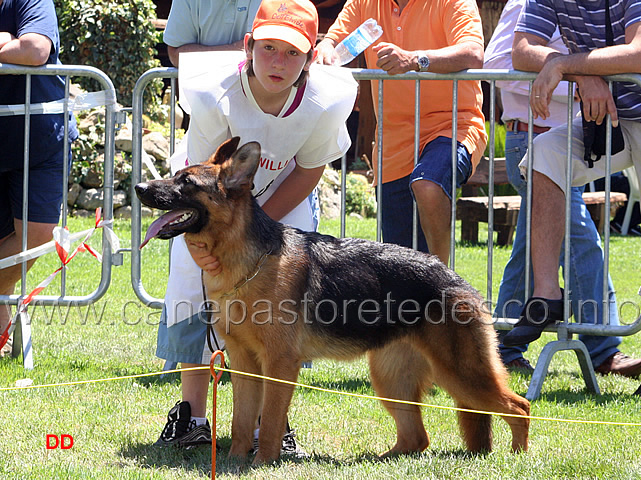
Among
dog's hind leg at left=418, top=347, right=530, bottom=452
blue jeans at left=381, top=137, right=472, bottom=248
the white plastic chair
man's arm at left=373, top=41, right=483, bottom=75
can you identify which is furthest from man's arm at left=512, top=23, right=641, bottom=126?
the white plastic chair

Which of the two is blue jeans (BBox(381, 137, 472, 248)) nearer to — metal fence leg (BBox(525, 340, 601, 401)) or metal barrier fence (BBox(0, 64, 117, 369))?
metal fence leg (BBox(525, 340, 601, 401))

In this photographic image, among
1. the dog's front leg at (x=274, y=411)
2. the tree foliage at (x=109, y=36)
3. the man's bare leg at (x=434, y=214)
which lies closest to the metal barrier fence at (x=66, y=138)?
the man's bare leg at (x=434, y=214)

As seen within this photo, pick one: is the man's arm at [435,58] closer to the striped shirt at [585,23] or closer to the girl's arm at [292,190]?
the striped shirt at [585,23]

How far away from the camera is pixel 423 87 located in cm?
554

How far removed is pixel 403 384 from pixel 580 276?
7.09 ft

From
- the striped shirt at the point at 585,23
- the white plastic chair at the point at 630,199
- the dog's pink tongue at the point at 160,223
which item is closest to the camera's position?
the dog's pink tongue at the point at 160,223

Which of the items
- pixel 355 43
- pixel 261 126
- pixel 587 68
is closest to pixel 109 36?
pixel 355 43

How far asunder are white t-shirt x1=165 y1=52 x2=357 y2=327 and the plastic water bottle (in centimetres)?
100

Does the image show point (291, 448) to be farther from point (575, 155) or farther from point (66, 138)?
point (66, 138)

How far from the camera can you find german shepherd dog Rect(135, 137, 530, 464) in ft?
12.3

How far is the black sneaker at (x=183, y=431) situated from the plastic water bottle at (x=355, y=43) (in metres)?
2.49

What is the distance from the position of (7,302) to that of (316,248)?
279 cm

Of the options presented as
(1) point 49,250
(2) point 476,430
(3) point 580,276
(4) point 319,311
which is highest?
(1) point 49,250

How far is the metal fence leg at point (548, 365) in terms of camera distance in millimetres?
5050
